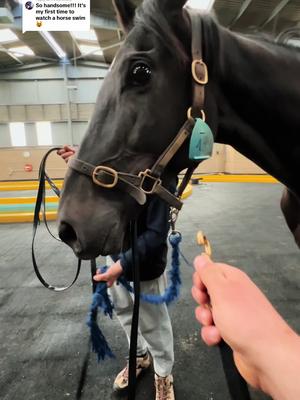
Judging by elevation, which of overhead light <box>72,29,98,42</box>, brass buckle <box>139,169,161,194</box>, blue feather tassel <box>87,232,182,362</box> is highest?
overhead light <box>72,29,98,42</box>

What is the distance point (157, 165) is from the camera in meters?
0.93

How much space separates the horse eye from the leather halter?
0.45 feet

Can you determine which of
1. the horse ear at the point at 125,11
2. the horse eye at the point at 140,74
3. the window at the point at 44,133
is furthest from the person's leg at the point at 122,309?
the window at the point at 44,133

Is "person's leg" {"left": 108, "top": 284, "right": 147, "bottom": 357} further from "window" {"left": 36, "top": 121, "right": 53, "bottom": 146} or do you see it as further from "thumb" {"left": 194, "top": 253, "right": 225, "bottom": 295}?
"window" {"left": 36, "top": 121, "right": 53, "bottom": 146}

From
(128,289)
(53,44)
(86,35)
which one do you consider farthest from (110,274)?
(53,44)

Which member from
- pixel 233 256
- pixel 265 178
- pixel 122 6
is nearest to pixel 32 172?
pixel 265 178

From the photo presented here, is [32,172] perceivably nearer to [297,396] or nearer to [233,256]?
[233,256]

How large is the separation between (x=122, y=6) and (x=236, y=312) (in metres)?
1.01

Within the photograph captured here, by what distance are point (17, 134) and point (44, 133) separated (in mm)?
1207

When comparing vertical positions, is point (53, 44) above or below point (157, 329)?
above

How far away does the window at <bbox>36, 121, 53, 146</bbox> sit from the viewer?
1346cm

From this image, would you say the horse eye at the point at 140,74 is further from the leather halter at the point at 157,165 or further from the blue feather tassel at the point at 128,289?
the blue feather tassel at the point at 128,289

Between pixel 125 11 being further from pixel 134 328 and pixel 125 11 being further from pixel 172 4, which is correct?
pixel 134 328

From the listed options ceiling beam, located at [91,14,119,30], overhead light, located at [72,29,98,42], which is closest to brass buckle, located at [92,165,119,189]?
ceiling beam, located at [91,14,119,30]
